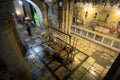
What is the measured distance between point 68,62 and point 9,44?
3.82 meters

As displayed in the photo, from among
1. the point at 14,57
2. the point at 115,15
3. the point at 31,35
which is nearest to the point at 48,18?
the point at 31,35

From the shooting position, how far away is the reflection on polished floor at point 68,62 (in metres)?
4.30

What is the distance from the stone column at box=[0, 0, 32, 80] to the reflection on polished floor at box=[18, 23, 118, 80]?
6.77 ft

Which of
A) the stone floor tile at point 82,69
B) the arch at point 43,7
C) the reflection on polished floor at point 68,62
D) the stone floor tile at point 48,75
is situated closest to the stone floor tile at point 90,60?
the reflection on polished floor at point 68,62

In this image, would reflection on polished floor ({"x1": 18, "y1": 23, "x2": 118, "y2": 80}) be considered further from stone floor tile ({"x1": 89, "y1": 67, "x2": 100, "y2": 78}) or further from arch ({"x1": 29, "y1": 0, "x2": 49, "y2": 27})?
arch ({"x1": 29, "y1": 0, "x2": 49, "y2": 27})

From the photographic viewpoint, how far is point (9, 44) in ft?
6.41

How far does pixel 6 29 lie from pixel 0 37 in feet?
0.72

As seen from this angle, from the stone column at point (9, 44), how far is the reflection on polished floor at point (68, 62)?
81.2 inches

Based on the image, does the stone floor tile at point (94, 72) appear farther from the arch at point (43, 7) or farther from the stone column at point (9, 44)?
the arch at point (43, 7)

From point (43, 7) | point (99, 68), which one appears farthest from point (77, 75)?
point (43, 7)

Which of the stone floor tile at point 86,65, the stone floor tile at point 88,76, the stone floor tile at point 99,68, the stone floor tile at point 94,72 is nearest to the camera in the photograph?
the stone floor tile at point 88,76

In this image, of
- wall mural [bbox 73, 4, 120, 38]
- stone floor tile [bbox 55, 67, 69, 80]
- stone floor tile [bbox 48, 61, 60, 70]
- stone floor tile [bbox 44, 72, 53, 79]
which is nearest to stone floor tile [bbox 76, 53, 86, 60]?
stone floor tile [bbox 55, 67, 69, 80]

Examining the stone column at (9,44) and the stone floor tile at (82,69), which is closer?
the stone column at (9,44)

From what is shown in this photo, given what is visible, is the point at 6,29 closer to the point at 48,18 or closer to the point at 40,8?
the point at 40,8
